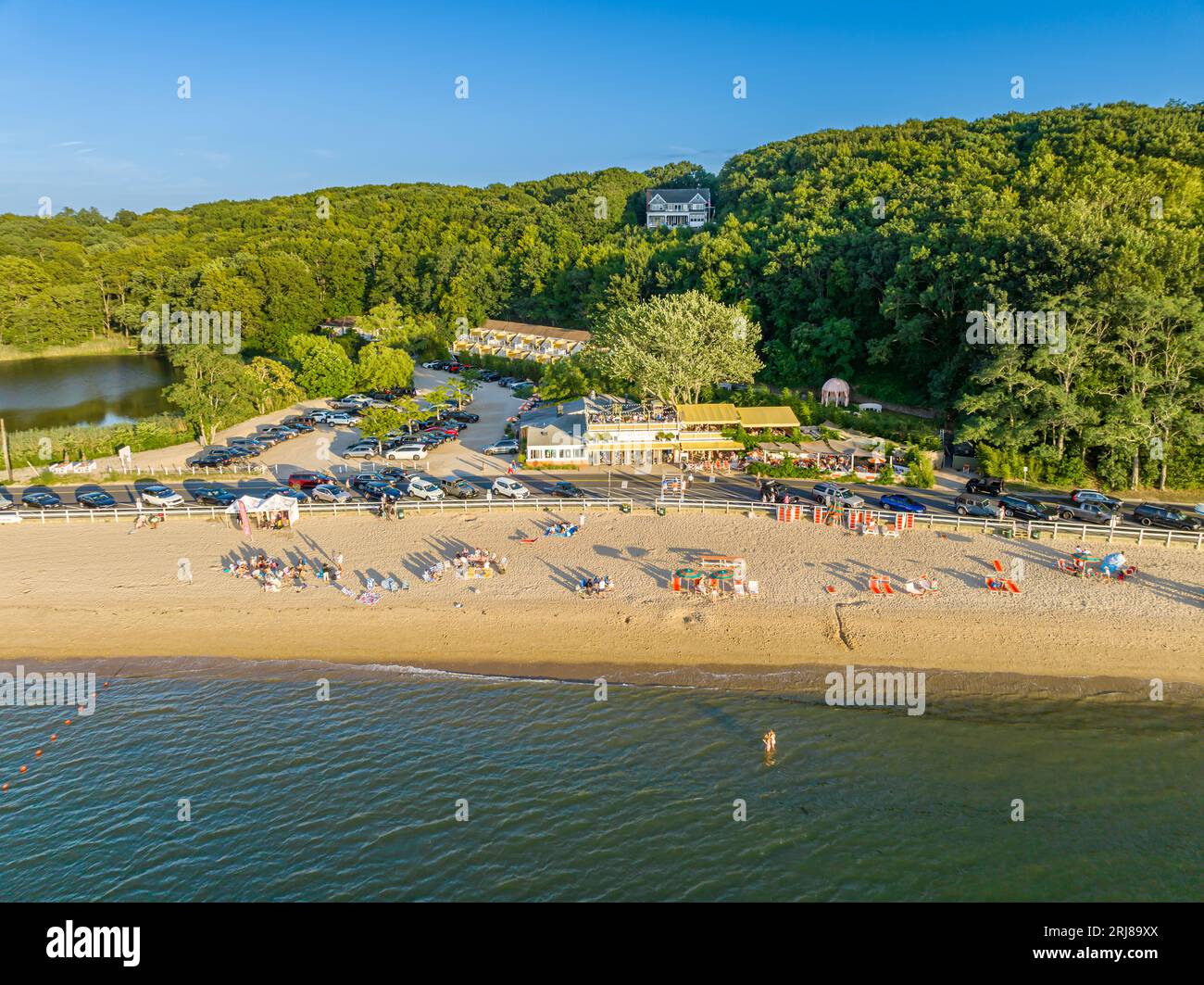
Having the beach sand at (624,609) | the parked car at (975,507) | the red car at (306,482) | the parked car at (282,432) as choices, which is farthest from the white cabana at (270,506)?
the parked car at (975,507)

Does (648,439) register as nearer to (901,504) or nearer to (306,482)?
(901,504)

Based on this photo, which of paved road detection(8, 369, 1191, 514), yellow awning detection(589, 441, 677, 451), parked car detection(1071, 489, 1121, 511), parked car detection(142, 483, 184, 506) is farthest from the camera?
yellow awning detection(589, 441, 677, 451)

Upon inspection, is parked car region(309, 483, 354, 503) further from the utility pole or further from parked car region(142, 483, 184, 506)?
the utility pole

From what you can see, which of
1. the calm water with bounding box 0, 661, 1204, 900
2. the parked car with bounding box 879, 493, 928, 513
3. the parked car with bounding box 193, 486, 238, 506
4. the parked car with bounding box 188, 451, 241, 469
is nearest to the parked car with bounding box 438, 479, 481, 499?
the parked car with bounding box 193, 486, 238, 506

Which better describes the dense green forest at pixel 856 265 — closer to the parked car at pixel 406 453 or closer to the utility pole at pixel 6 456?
the parked car at pixel 406 453
